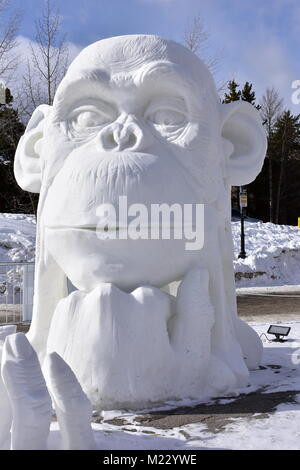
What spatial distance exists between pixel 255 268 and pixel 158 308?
31.6 ft

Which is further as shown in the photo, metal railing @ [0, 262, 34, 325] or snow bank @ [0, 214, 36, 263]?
snow bank @ [0, 214, 36, 263]

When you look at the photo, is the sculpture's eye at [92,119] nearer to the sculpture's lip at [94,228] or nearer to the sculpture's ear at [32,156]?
the sculpture's ear at [32,156]

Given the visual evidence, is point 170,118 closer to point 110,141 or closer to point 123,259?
point 110,141

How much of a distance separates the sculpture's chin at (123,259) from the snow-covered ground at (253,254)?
8.26 m

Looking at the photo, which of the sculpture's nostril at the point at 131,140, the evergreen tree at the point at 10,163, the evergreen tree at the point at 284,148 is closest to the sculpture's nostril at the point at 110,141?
the sculpture's nostril at the point at 131,140

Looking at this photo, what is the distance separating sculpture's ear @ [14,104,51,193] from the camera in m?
4.53

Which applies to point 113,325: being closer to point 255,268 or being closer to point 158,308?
point 158,308

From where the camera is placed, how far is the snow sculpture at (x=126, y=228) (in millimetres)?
3572

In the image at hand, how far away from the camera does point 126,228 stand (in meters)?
3.73

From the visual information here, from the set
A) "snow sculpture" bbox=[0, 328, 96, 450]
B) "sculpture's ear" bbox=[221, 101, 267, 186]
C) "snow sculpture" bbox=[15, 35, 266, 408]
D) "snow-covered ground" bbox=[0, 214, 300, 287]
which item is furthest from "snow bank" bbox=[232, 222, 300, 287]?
"snow sculpture" bbox=[0, 328, 96, 450]

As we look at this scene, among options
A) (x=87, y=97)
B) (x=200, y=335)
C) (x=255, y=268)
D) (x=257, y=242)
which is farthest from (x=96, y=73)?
(x=257, y=242)

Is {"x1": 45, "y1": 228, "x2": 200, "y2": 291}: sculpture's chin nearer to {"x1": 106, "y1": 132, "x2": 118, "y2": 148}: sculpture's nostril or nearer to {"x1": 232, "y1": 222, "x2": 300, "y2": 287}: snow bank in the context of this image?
{"x1": 106, "y1": 132, "x2": 118, "y2": 148}: sculpture's nostril

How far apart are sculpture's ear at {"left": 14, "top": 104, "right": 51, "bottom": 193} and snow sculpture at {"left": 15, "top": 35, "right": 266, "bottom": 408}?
14 centimetres

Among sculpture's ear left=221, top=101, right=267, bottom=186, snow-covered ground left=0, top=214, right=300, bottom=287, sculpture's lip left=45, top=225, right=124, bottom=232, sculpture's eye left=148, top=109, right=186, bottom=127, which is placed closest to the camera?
sculpture's lip left=45, top=225, right=124, bottom=232
